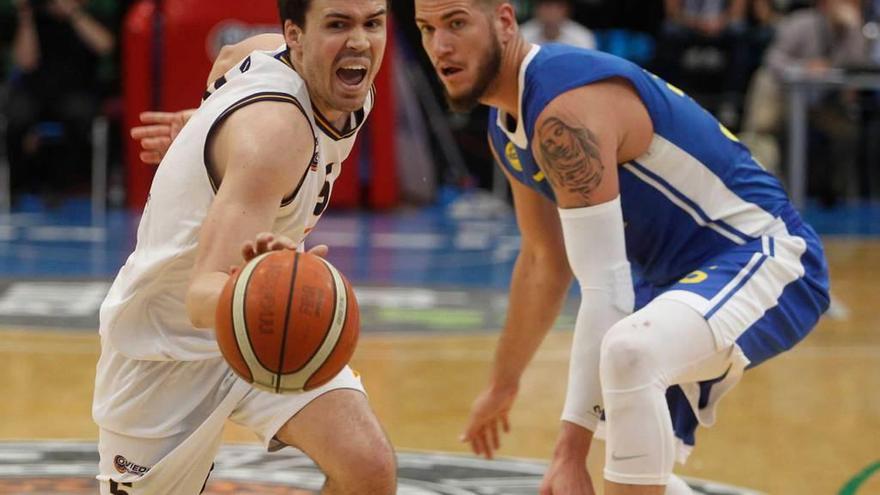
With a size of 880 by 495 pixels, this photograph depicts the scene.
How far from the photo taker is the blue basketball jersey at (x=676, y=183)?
450 cm

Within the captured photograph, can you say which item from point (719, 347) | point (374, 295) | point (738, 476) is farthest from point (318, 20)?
point (374, 295)

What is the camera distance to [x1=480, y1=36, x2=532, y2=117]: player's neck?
445 cm

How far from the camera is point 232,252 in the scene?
352 cm

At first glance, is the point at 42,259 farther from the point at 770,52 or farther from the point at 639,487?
the point at 639,487

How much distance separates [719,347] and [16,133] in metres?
11.2

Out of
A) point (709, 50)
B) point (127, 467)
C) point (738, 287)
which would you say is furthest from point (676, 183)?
point (709, 50)

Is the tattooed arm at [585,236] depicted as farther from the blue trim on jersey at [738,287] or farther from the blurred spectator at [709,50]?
the blurred spectator at [709,50]

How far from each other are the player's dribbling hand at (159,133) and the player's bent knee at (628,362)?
145cm

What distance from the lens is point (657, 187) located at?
4.52 m

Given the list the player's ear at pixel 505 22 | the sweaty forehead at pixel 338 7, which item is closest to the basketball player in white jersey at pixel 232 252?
the sweaty forehead at pixel 338 7

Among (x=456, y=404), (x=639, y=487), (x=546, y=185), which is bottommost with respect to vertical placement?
(x=456, y=404)

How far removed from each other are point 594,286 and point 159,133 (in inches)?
54.5

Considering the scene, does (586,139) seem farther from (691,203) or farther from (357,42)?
(357,42)

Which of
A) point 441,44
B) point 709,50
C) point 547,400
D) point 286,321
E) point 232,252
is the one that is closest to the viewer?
point 286,321
